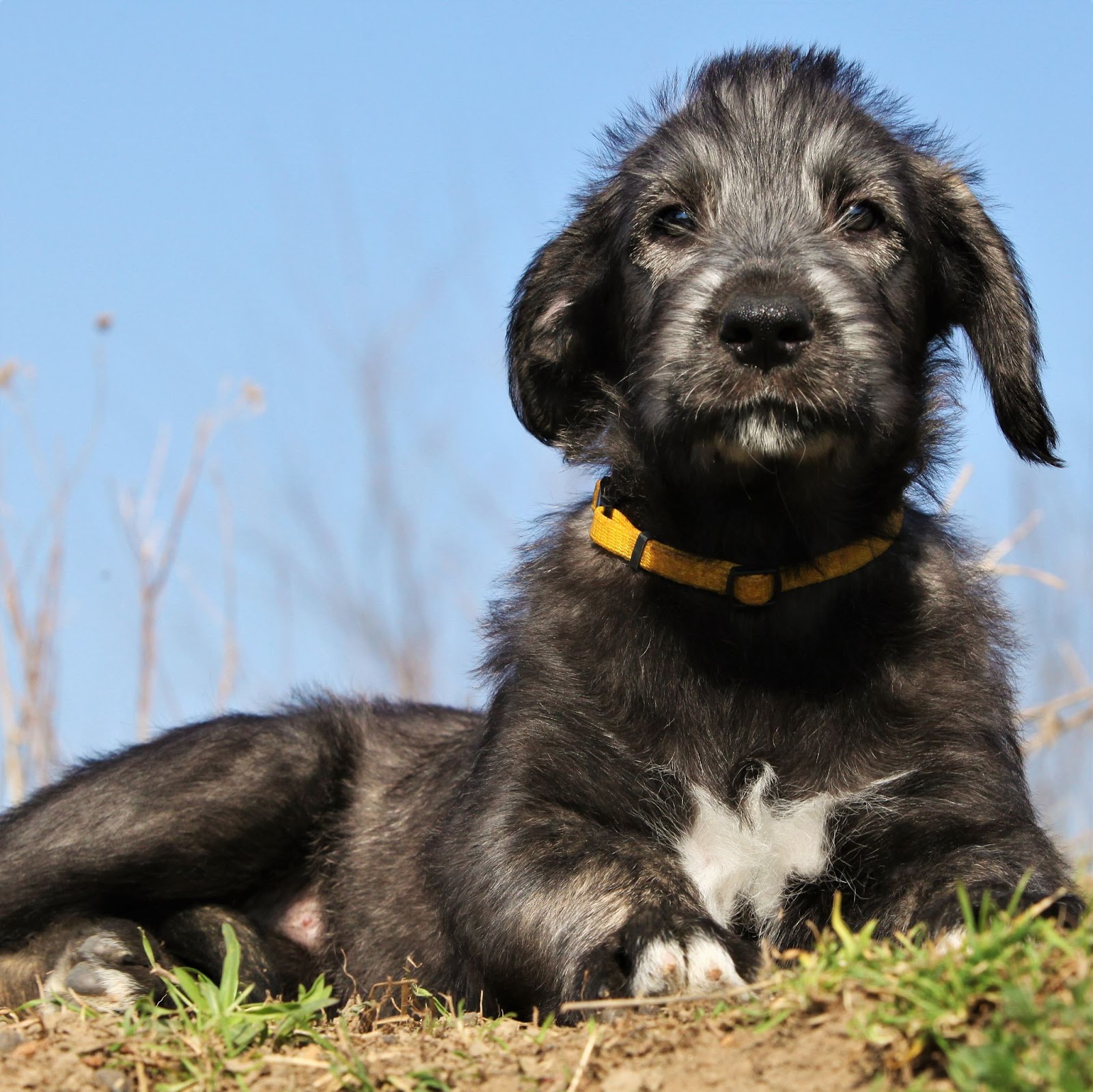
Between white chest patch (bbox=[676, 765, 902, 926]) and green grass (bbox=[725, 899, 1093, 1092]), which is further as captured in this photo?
white chest patch (bbox=[676, 765, 902, 926])

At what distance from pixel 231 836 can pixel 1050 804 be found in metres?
5.32

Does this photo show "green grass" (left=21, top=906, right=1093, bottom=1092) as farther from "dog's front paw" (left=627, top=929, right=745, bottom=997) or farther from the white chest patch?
the white chest patch

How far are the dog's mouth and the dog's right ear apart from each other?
107 cm

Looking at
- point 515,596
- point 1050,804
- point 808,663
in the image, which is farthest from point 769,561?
point 1050,804

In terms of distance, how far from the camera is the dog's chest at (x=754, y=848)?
392cm

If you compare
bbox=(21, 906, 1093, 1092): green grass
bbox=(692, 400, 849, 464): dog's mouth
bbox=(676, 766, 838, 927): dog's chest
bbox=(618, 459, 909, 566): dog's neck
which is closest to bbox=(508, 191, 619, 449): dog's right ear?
bbox=(618, 459, 909, 566): dog's neck

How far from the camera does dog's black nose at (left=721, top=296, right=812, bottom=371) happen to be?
12.3ft

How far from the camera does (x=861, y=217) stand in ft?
14.6

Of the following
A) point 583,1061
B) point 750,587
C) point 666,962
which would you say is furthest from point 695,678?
point 583,1061

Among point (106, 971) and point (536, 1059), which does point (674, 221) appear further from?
point (106, 971)

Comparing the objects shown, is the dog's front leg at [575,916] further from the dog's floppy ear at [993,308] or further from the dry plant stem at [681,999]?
the dog's floppy ear at [993,308]

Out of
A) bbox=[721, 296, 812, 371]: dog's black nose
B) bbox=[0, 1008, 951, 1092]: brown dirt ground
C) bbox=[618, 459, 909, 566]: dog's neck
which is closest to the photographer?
bbox=[0, 1008, 951, 1092]: brown dirt ground

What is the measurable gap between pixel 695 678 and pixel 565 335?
1.45 meters

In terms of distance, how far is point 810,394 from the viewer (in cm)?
379
